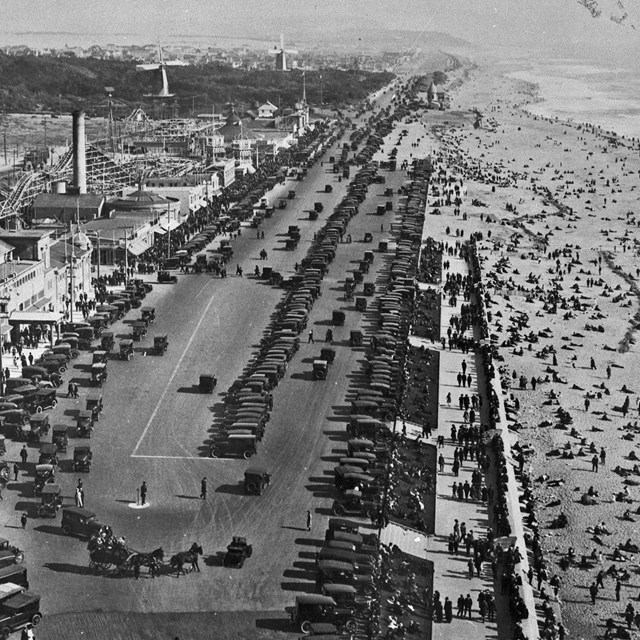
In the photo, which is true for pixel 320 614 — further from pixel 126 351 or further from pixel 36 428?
pixel 126 351

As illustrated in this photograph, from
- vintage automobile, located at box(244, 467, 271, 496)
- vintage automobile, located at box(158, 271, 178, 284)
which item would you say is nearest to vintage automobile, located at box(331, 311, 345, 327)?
vintage automobile, located at box(158, 271, 178, 284)

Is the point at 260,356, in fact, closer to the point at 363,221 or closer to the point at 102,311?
the point at 102,311

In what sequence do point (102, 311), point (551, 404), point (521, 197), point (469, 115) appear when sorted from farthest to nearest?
point (469, 115), point (521, 197), point (102, 311), point (551, 404)

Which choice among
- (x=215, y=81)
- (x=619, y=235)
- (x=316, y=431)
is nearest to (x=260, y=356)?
(x=316, y=431)

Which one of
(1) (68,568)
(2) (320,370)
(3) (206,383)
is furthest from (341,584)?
(2) (320,370)

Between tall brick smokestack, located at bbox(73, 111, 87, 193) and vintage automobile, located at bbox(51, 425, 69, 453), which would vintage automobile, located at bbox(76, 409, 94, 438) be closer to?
vintage automobile, located at bbox(51, 425, 69, 453)

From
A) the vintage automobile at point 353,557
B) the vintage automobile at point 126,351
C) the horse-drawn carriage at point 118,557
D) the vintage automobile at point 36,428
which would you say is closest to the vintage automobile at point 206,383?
the vintage automobile at point 126,351
